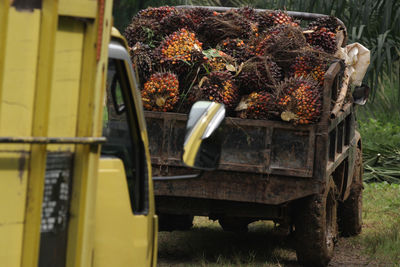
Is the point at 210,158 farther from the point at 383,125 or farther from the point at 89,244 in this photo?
the point at 383,125

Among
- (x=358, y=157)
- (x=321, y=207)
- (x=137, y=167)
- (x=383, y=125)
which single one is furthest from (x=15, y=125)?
(x=383, y=125)

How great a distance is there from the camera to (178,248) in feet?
24.5

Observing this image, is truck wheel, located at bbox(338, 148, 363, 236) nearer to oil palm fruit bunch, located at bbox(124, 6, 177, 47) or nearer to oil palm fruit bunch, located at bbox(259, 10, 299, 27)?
oil palm fruit bunch, located at bbox(259, 10, 299, 27)

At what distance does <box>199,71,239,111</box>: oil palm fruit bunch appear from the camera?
21.0 ft

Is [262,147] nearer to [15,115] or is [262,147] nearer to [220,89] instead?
[220,89]

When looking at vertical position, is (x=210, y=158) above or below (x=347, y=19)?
below

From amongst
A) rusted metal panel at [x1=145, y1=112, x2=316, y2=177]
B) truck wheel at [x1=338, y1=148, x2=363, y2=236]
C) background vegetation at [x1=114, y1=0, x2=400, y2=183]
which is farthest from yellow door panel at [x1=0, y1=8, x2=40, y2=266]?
background vegetation at [x1=114, y1=0, x2=400, y2=183]

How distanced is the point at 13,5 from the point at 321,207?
435 centimetres

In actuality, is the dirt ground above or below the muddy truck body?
below

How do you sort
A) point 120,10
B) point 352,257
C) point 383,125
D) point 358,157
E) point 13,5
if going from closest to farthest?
point 13,5
point 352,257
point 358,157
point 383,125
point 120,10

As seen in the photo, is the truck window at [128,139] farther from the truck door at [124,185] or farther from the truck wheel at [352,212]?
the truck wheel at [352,212]

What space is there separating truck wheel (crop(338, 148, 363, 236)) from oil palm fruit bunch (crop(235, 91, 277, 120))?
93.1 inches

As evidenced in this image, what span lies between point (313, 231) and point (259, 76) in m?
1.35

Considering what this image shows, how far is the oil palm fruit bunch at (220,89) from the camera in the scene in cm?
639
